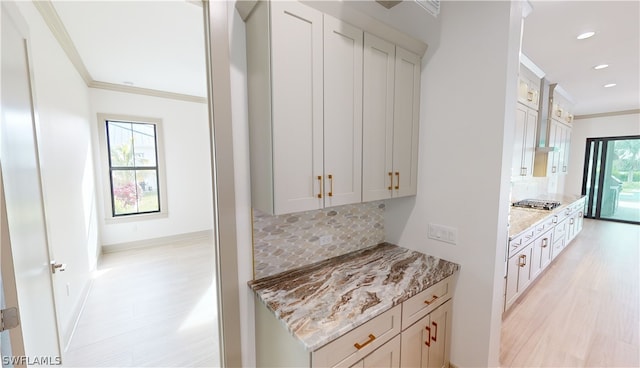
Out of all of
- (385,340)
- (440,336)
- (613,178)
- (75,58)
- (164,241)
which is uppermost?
(75,58)

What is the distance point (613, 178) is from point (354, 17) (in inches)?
344

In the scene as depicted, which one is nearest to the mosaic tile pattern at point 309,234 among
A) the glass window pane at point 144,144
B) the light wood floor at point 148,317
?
the light wood floor at point 148,317

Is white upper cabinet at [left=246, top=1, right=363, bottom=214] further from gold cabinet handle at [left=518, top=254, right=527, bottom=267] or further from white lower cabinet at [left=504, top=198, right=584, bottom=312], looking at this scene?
gold cabinet handle at [left=518, top=254, right=527, bottom=267]

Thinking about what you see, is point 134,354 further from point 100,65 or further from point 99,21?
point 100,65

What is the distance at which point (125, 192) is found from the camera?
464cm

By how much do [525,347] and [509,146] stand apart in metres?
1.86

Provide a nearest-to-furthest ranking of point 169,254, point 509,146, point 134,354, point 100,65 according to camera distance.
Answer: point 509,146 < point 134,354 < point 100,65 < point 169,254

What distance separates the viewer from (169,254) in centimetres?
443

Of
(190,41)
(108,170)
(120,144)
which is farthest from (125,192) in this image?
(190,41)

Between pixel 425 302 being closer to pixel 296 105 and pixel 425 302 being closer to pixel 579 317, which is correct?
pixel 296 105

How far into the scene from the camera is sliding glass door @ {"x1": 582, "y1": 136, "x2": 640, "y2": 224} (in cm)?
612

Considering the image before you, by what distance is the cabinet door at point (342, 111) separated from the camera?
1442mm

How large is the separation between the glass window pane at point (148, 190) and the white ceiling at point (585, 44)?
586 cm

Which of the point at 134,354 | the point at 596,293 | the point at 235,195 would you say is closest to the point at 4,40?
the point at 235,195
